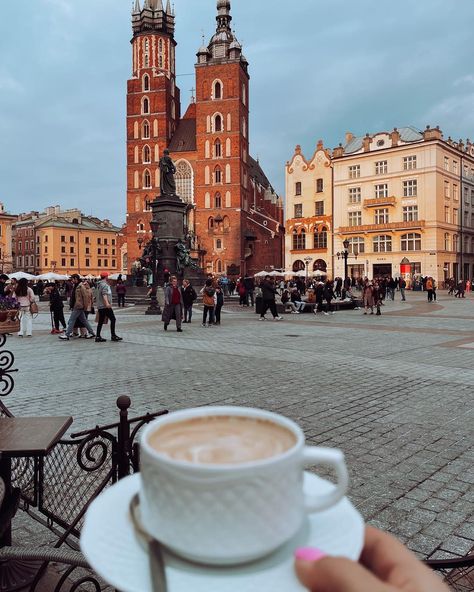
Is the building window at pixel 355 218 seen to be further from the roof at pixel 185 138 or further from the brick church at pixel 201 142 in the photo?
the roof at pixel 185 138

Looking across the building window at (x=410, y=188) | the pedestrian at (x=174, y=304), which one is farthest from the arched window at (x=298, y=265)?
the pedestrian at (x=174, y=304)

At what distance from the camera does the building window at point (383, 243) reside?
51.5m

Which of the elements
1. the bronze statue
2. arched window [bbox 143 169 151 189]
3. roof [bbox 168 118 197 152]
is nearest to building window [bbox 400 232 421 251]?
roof [bbox 168 118 197 152]

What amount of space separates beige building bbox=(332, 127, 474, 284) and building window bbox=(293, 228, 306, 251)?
156 inches

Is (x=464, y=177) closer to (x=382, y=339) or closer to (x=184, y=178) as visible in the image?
(x=184, y=178)

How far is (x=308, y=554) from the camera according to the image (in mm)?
731

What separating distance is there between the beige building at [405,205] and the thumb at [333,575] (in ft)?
171

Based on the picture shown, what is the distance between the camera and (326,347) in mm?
11125

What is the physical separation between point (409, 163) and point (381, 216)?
19.6 feet

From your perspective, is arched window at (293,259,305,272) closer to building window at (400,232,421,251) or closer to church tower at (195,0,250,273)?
church tower at (195,0,250,273)

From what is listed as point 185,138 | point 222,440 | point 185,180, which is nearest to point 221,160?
point 185,180

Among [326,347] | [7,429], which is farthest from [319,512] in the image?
[326,347]

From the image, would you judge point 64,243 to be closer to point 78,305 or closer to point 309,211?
point 309,211

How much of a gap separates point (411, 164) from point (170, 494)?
54.2 metres
